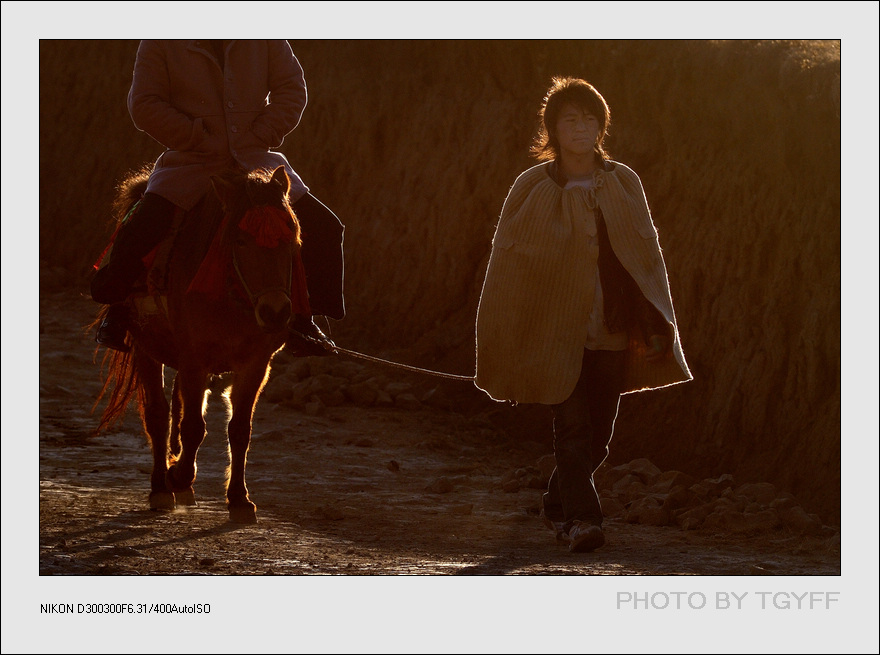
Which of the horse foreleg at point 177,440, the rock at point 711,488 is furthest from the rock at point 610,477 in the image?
the horse foreleg at point 177,440

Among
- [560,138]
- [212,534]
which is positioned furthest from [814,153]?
[212,534]

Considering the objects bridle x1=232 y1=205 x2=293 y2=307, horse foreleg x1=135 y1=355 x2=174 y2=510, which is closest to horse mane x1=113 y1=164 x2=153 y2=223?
horse foreleg x1=135 y1=355 x2=174 y2=510

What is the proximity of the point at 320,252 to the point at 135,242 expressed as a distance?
999mm

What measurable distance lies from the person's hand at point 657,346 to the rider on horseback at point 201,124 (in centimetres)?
184

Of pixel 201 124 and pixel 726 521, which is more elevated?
pixel 201 124

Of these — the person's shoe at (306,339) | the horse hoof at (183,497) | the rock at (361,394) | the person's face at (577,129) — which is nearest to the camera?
the person's face at (577,129)

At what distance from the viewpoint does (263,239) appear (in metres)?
5.53

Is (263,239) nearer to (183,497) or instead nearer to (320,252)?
(320,252)

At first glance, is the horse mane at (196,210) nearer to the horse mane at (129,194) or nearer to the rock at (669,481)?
the horse mane at (129,194)

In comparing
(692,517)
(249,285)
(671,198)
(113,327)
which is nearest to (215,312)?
(249,285)

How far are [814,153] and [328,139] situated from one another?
8021 millimetres

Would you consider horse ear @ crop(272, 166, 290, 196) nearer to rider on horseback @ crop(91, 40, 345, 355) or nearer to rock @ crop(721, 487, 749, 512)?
rider on horseback @ crop(91, 40, 345, 355)

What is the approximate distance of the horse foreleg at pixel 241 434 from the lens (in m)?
6.06

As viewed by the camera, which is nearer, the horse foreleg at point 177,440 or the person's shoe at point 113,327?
the horse foreleg at point 177,440
